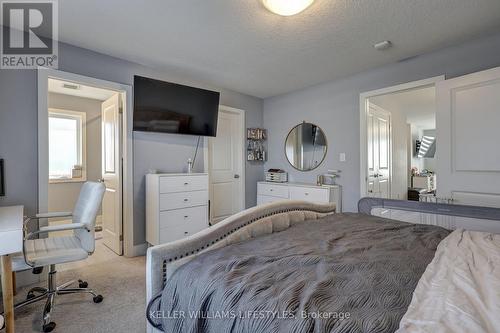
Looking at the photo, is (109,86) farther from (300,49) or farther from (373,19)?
(373,19)

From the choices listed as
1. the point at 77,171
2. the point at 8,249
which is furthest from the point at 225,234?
the point at 77,171

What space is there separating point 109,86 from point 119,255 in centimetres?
200

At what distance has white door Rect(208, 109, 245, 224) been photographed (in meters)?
3.93

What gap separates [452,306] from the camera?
2.25 ft

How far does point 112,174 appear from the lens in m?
3.16

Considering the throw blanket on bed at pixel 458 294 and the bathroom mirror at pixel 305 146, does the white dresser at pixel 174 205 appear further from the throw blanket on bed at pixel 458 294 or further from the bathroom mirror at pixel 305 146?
the throw blanket on bed at pixel 458 294

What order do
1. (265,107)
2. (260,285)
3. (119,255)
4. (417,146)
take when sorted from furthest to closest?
(417,146), (265,107), (119,255), (260,285)

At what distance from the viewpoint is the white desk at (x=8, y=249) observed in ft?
4.38

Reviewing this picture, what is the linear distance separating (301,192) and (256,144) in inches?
52.2

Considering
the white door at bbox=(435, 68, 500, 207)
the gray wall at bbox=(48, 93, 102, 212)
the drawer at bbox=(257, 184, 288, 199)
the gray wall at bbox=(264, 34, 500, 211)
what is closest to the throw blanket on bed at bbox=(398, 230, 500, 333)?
the white door at bbox=(435, 68, 500, 207)

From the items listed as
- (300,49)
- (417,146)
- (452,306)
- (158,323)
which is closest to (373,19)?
(300,49)

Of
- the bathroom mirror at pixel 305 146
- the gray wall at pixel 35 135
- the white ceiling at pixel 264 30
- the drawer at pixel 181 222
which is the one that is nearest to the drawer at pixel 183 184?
the drawer at pixel 181 222

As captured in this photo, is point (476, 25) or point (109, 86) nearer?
point (476, 25)

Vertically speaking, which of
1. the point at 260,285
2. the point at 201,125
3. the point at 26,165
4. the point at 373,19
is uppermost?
the point at 373,19
